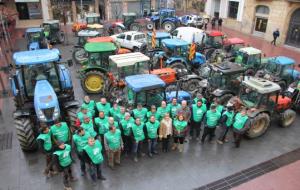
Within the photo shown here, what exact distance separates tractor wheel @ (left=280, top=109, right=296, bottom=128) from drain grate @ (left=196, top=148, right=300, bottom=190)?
140 centimetres

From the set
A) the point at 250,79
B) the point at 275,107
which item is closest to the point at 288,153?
the point at 275,107

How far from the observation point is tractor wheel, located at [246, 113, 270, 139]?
30.1 ft

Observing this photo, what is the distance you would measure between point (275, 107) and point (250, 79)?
55.0 inches

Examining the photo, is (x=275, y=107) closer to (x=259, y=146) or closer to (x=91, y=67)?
(x=259, y=146)

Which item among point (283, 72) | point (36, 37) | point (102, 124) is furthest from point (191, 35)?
point (102, 124)

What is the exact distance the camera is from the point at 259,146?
9.21 m

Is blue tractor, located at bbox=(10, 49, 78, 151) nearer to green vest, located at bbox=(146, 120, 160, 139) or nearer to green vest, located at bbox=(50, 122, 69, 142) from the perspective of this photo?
green vest, located at bbox=(50, 122, 69, 142)

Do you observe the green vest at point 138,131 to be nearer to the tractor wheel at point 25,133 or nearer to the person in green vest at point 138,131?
the person in green vest at point 138,131

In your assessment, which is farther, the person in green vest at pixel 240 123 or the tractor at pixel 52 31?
the tractor at pixel 52 31

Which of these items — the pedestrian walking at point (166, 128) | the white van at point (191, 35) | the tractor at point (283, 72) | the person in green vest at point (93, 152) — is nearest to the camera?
the person in green vest at point (93, 152)

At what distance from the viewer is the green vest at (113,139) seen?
7340mm

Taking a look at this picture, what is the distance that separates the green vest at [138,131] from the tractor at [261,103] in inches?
143

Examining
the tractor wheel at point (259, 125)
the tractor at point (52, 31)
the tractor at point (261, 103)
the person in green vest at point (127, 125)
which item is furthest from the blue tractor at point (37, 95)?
the tractor at point (52, 31)

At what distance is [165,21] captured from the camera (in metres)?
26.1
